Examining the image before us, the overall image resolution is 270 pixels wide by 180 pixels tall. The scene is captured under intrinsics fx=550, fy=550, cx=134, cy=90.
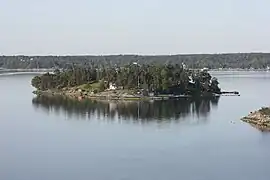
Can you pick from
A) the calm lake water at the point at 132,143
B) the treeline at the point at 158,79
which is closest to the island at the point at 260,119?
the calm lake water at the point at 132,143

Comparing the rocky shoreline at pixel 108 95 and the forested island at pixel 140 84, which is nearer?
the rocky shoreline at pixel 108 95

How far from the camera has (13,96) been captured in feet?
112

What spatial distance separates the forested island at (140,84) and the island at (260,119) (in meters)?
9.43

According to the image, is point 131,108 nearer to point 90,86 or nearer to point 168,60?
point 90,86

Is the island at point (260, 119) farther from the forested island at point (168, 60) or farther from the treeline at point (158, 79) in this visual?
the forested island at point (168, 60)

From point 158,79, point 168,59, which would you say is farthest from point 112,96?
point 168,59

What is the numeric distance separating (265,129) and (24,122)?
30.9 ft

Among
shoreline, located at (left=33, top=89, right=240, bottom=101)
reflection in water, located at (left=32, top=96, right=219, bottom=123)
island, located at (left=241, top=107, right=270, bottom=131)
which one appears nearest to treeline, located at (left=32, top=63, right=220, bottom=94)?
shoreline, located at (left=33, top=89, right=240, bottom=101)

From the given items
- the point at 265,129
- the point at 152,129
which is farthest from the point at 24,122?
the point at 265,129

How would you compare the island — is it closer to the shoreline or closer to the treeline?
the shoreline

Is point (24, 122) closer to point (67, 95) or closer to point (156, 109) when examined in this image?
point (156, 109)

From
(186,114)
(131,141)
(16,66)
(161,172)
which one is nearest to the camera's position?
(161,172)

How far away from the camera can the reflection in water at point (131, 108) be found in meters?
23.8

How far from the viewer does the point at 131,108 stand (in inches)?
1051
